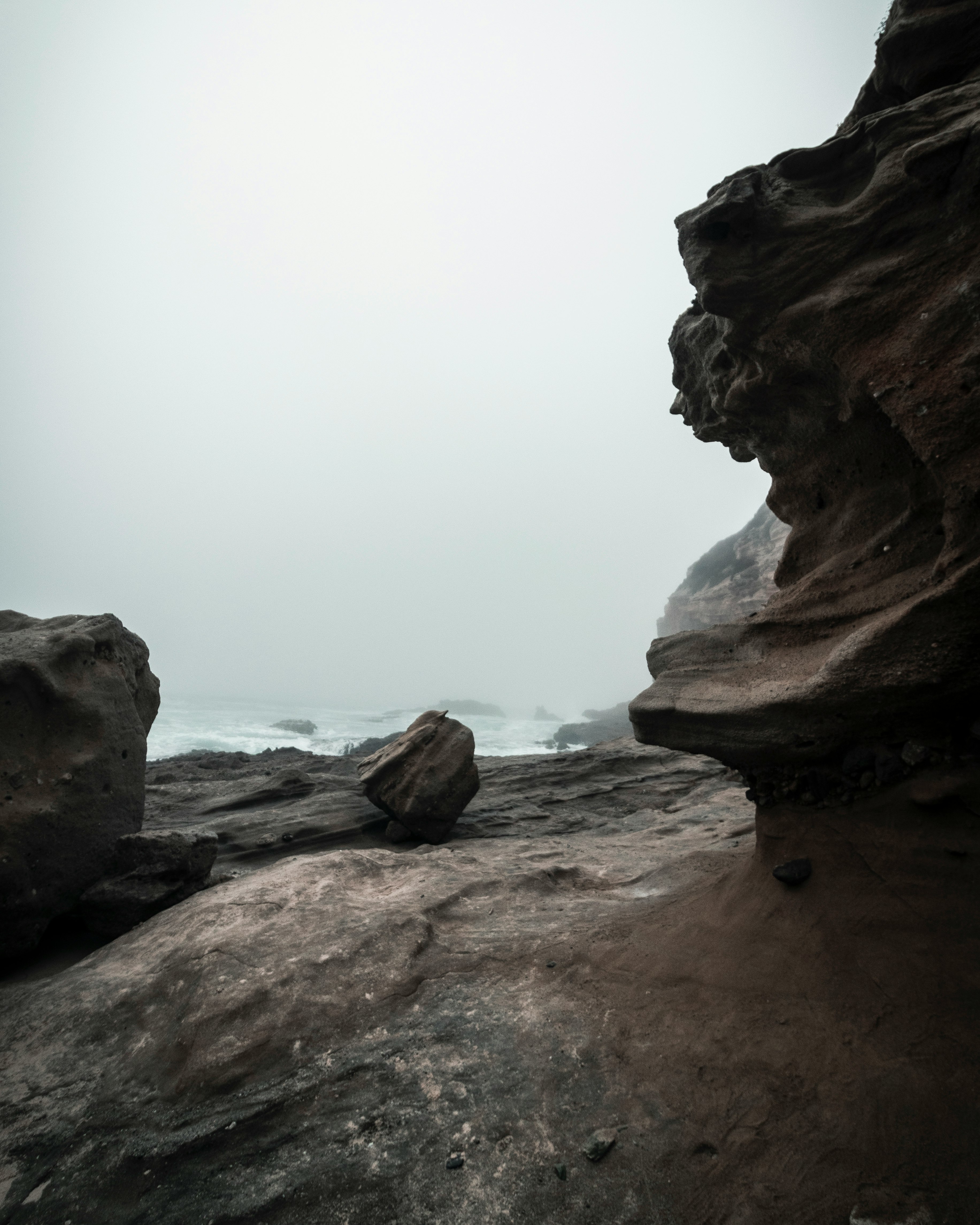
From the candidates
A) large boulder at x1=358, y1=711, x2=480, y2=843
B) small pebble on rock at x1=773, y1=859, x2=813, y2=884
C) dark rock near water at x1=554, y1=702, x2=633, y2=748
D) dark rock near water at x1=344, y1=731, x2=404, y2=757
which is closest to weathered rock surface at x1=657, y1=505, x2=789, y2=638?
dark rock near water at x1=554, y1=702, x2=633, y2=748

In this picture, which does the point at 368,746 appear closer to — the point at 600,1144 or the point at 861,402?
the point at 600,1144

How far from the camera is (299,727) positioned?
1874 inches

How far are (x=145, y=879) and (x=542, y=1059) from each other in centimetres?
430

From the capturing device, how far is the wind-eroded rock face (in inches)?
112

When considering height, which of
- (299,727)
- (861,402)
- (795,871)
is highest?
(861,402)

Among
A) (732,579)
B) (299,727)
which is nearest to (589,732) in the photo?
(732,579)

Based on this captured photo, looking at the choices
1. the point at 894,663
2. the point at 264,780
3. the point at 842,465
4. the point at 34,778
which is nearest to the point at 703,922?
the point at 894,663

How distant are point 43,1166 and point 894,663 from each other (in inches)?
207

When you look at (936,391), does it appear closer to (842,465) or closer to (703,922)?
(842,465)

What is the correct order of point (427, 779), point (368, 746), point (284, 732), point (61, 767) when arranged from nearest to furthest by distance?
point (61, 767)
point (427, 779)
point (368, 746)
point (284, 732)

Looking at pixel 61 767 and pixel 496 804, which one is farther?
pixel 496 804

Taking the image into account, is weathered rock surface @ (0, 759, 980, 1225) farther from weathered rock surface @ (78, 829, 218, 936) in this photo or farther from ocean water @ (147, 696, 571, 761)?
ocean water @ (147, 696, 571, 761)

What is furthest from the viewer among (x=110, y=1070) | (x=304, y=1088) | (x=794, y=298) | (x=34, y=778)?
(x=34, y=778)

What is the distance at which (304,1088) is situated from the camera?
10.00 ft
